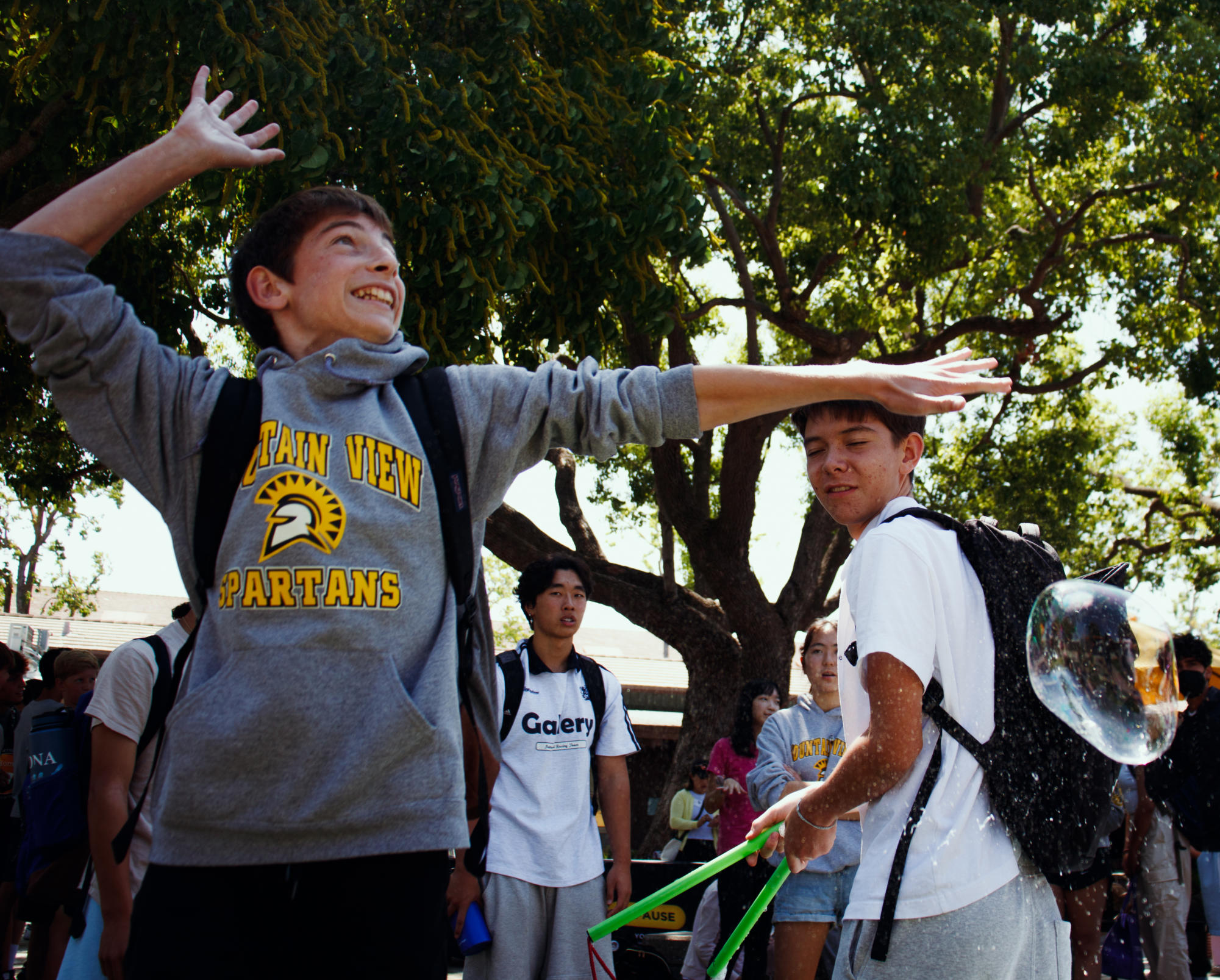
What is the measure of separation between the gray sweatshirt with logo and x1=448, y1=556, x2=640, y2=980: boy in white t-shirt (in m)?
2.28

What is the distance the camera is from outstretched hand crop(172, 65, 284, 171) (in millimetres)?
1796

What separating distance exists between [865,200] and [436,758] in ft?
29.4

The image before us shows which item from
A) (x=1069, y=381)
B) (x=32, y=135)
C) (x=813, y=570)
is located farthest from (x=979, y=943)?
(x=1069, y=381)

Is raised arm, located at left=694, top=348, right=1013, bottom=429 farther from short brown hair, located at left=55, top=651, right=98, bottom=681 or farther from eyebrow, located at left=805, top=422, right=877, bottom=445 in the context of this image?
short brown hair, located at left=55, top=651, right=98, bottom=681

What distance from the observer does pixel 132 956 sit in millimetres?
1594

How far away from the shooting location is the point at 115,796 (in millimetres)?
3373

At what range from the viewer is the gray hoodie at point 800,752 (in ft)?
16.9

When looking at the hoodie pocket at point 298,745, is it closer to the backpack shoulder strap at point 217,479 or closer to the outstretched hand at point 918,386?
the backpack shoulder strap at point 217,479

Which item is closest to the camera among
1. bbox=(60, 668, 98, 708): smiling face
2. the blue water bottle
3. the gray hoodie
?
the blue water bottle

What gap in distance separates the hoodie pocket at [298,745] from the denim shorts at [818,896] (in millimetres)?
3722

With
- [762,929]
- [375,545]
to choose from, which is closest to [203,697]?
[375,545]

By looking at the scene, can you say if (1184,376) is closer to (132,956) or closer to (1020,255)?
(1020,255)

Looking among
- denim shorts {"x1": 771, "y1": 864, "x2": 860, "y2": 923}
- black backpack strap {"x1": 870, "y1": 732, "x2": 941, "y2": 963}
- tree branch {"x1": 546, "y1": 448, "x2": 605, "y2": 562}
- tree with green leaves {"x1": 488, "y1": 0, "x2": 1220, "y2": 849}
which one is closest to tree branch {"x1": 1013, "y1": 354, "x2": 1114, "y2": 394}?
tree with green leaves {"x1": 488, "y1": 0, "x2": 1220, "y2": 849}

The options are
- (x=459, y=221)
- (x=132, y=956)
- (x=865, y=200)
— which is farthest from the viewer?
(x=865, y=200)
